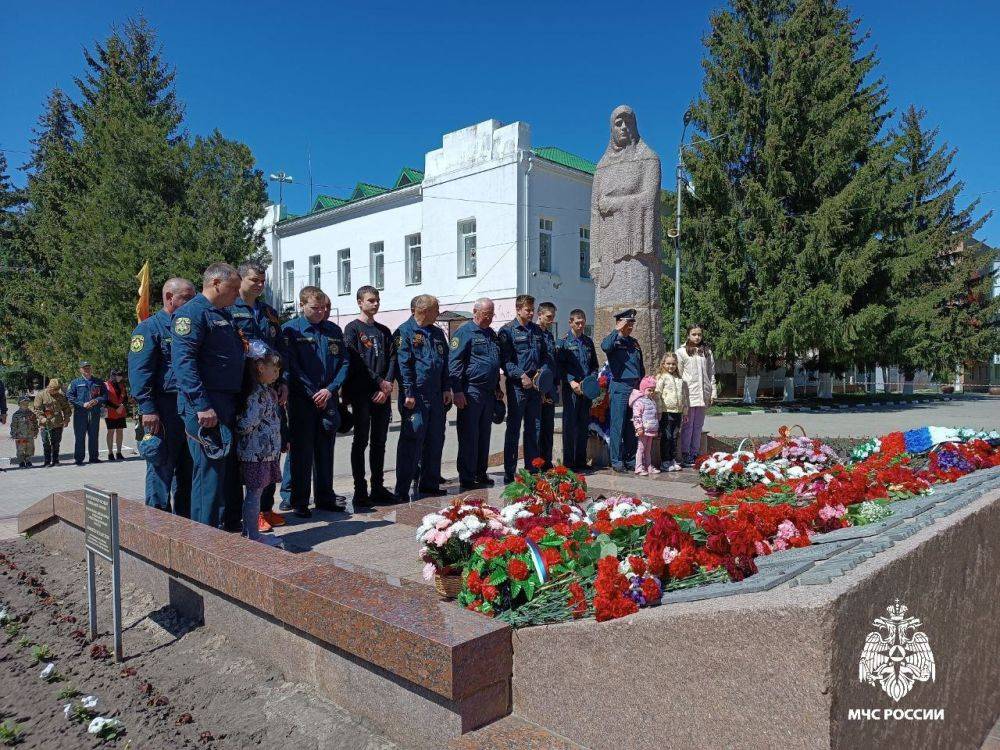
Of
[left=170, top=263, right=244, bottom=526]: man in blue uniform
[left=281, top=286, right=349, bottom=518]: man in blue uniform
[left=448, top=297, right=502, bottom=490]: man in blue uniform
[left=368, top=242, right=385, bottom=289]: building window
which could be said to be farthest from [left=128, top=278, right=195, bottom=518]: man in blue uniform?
[left=368, top=242, right=385, bottom=289]: building window

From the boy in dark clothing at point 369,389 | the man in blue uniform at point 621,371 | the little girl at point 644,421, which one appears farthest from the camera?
the man in blue uniform at point 621,371

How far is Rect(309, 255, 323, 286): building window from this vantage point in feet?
87.5

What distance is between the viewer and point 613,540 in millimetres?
2990

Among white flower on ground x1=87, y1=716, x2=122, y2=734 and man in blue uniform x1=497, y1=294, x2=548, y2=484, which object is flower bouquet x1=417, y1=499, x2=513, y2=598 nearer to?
white flower on ground x1=87, y1=716, x2=122, y2=734

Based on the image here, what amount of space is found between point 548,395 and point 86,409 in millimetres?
7672

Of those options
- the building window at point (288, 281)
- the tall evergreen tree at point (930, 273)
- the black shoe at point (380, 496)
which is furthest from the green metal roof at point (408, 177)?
the black shoe at point (380, 496)

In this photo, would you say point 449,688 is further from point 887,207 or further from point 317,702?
point 887,207

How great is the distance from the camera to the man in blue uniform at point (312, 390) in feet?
17.5

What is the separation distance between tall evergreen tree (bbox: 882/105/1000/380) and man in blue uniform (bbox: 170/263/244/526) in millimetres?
22552

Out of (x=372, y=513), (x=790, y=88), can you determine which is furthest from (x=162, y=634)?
(x=790, y=88)

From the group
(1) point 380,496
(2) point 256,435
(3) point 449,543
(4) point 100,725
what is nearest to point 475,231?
(1) point 380,496

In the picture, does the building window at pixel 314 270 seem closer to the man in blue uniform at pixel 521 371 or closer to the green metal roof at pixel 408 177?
the green metal roof at pixel 408 177

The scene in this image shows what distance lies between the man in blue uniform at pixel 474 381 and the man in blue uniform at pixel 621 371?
1.45 metres

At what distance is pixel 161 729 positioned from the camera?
2.72 m
